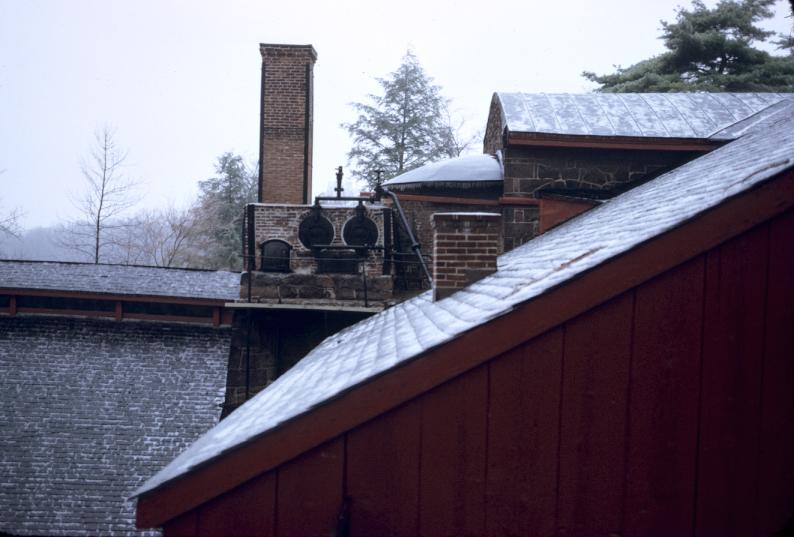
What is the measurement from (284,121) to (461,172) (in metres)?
4.42

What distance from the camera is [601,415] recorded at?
3.27 metres

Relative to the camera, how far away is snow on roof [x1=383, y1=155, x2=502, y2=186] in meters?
12.8

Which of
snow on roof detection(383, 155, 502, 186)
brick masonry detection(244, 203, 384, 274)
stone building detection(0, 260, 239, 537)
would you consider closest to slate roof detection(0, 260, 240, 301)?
stone building detection(0, 260, 239, 537)

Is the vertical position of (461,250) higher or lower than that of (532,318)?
higher

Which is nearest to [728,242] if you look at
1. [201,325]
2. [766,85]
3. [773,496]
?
[773,496]

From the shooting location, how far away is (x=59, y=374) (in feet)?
40.2

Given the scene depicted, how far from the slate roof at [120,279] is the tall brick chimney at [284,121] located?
7.44 feet

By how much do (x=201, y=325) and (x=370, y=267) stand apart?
3780mm

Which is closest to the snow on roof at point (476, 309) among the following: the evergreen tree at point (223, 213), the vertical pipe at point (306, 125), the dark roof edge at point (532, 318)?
the dark roof edge at point (532, 318)

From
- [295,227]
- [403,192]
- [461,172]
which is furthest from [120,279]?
[461,172]

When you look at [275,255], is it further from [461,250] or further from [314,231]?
[461,250]

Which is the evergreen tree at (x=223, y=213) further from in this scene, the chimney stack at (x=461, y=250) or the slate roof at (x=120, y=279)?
the chimney stack at (x=461, y=250)

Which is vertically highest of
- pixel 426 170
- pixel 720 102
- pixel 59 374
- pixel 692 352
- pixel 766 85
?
pixel 766 85

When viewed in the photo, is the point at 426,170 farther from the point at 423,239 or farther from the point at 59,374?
the point at 59,374
